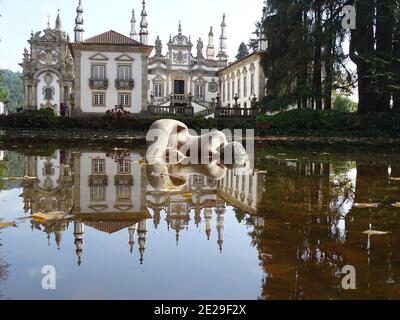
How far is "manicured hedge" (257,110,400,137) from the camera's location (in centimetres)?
2202

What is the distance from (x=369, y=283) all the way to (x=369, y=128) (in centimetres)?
2129

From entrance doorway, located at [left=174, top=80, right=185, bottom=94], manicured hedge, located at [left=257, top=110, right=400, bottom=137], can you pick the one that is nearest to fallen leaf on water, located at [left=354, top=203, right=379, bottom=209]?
manicured hedge, located at [left=257, top=110, right=400, bottom=137]

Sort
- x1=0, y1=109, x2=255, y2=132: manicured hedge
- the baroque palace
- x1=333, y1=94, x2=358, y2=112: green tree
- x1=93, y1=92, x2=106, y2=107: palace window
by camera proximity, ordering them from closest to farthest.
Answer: x1=0, y1=109, x2=255, y2=132: manicured hedge < x1=93, y1=92, x2=106, y2=107: palace window < the baroque palace < x1=333, y1=94, x2=358, y2=112: green tree

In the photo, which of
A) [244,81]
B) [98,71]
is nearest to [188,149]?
[98,71]

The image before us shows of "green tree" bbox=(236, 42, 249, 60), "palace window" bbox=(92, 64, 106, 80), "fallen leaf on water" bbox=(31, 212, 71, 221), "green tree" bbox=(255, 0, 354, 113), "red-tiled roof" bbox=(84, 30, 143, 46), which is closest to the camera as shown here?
"fallen leaf on water" bbox=(31, 212, 71, 221)

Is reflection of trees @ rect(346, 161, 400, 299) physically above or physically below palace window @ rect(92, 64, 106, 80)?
below

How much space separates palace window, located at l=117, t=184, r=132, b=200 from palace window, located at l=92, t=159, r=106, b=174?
59.6 inches

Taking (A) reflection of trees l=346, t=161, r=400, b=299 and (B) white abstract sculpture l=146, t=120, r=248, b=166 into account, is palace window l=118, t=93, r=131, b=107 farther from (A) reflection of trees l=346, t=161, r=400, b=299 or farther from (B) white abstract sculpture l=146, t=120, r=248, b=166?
(A) reflection of trees l=346, t=161, r=400, b=299

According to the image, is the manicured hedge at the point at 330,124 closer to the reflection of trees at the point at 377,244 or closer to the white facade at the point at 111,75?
the white facade at the point at 111,75

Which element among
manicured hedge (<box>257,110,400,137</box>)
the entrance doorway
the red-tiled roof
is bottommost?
manicured hedge (<box>257,110,400,137</box>)

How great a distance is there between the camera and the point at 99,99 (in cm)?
3838

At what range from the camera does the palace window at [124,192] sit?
4785mm

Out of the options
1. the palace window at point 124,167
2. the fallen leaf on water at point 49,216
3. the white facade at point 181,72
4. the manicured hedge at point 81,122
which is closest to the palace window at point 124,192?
the fallen leaf on water at point 49,216
